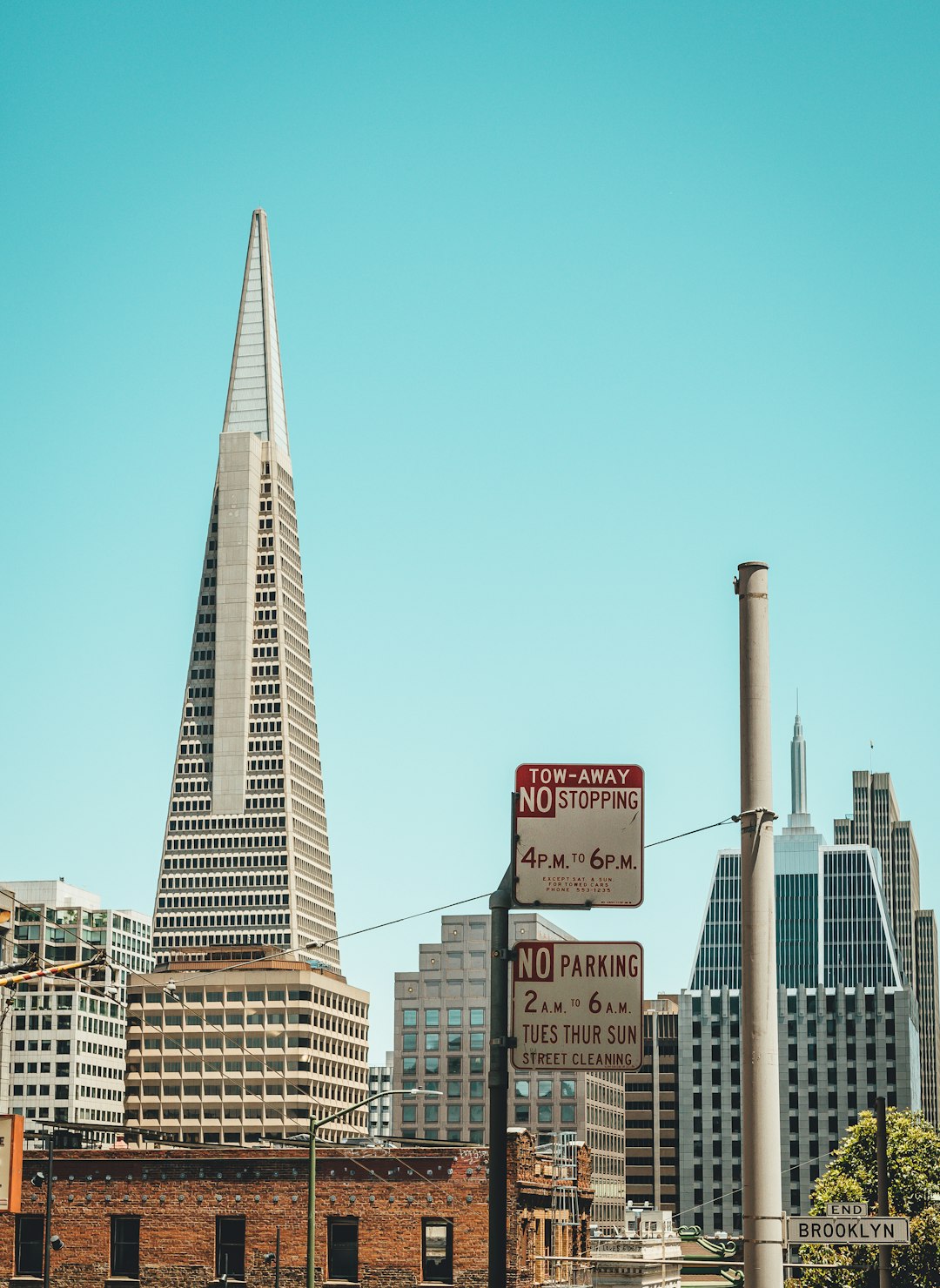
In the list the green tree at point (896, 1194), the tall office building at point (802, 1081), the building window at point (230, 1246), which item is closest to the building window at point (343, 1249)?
the building window at point (230, 1246)

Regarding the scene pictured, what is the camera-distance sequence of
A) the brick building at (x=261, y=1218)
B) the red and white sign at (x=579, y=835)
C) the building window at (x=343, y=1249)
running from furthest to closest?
the building window at (x=343, y=1249) < the brick building at (x=261, y=1218) < the red and white sign at (x=579, y=835)

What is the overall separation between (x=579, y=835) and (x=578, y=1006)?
46.8 inches

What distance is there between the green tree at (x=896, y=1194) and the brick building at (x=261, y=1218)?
2156 cm

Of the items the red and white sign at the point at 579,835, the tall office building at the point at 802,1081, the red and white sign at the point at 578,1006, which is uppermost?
the red and white sign at the point at 579,835

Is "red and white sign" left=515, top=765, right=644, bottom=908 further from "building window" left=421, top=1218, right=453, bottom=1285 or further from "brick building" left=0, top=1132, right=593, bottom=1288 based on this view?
"building window" left=421, top=1218, right=453, bottom=1285

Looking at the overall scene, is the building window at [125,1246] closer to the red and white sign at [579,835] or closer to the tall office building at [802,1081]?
the red and white sign at [579,835]

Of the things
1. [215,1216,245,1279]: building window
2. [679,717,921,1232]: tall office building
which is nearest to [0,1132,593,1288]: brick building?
[215,1216,245,1279]: building window

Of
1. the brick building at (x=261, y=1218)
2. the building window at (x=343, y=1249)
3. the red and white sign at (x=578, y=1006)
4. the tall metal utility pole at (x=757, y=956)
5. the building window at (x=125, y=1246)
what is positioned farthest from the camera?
A: the building window at (x=125, y=1246)

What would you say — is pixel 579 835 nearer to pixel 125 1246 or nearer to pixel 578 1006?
pixel 578 1006

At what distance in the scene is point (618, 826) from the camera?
11758 mm

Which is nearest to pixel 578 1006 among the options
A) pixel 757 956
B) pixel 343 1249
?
pixel 757 956

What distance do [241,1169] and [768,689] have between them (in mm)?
40241

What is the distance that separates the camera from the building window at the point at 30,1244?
49125 millimetres

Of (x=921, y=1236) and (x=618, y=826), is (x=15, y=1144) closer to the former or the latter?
(x=618, y=826)
